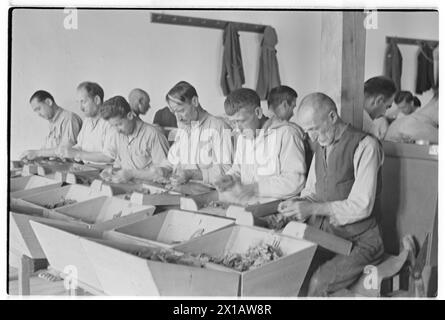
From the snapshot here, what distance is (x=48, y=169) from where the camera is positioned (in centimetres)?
192

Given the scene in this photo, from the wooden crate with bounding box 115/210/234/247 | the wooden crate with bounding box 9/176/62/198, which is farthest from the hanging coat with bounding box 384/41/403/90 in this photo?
the wooden crate with bounding box 9/176/62/198

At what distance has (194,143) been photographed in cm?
189

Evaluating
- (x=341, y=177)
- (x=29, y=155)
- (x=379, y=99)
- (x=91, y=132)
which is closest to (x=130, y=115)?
(x=91, y=132)

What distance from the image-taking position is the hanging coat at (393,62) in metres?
1.87

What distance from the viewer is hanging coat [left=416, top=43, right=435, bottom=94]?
1.89 metres

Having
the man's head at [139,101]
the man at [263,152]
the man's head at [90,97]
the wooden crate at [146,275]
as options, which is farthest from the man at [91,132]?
the man at [263,152]

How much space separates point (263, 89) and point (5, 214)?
95cm

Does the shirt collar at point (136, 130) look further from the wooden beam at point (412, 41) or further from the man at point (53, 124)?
the wooden beam at point (412, 41)

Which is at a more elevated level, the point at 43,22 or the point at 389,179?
the point at 43,22

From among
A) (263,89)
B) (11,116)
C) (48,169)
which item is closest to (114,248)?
(48,169)

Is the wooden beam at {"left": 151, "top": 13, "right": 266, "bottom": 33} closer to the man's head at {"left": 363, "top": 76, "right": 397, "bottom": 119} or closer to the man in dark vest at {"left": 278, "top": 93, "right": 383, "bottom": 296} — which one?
the man in dark vest at {"left": 278, "top": 93, "right": 383, "bottom": 296}

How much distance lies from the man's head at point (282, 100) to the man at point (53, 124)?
0.64 meters

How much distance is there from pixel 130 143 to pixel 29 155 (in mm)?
337
